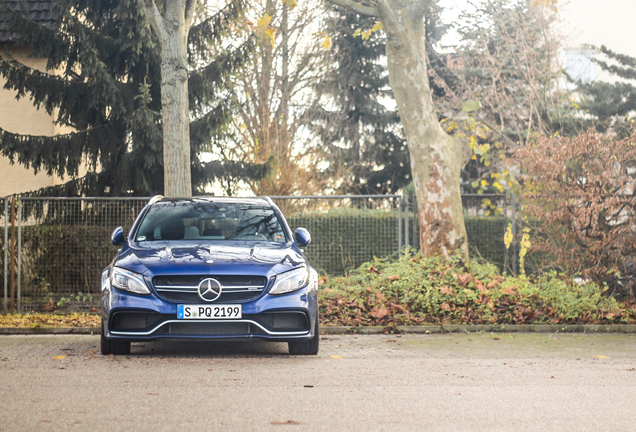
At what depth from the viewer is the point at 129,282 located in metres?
7.96

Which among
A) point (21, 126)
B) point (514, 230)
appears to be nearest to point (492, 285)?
point (514, 230)

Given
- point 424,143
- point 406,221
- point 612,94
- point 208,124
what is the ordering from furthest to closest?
point 612,94 → point 208,124 → point 406,221 → point 424,143

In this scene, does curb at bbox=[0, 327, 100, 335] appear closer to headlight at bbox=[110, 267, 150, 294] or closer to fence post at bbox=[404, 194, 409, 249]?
headlight at bbox=[110, 267, 150, 294]

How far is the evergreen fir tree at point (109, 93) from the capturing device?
52.3ft

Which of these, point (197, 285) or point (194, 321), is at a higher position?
point (197, 285)

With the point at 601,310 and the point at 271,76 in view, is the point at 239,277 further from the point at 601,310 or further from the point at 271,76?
the point at 271,76

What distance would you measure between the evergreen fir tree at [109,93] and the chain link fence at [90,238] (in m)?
2.32

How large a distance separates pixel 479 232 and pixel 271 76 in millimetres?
11223

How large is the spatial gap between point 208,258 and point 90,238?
6.45 m

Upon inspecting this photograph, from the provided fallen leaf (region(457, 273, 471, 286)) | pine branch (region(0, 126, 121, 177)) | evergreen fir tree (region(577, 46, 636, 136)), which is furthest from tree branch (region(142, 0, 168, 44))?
evergreen fir tree (region(577, 46, 636, 136))

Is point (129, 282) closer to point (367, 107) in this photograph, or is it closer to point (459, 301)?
point (459, 301)

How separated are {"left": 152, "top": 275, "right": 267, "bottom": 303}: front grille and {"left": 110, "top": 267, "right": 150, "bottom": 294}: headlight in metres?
0.12

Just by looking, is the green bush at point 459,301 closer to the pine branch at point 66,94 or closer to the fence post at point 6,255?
the fence post at point 6,255

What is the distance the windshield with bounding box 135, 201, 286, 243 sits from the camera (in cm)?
912
